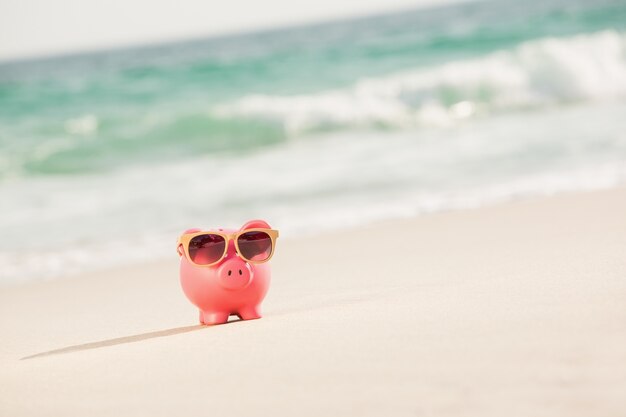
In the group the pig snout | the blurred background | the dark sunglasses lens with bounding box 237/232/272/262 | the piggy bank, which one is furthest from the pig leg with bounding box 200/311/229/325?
the blurred background

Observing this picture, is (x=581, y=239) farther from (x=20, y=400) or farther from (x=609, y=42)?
(x=609, y=42)

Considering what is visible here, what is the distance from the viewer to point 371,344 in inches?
126

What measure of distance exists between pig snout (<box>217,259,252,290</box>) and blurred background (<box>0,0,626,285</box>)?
296 cm

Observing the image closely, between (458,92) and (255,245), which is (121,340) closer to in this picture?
(255,245)

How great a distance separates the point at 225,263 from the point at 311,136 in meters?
9.17

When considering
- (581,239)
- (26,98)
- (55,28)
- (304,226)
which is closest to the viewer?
(581,239)

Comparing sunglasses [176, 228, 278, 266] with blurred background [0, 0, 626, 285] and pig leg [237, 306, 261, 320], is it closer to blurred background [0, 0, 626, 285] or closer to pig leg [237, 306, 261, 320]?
pig leg [237, 306, 261, 320]

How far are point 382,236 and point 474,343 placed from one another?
3.11m

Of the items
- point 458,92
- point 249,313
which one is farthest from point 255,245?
point 458,92

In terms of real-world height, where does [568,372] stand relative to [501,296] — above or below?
below

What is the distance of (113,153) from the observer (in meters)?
12.7

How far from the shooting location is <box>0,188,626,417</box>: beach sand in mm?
2783

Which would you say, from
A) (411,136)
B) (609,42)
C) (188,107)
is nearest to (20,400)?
(411,136)

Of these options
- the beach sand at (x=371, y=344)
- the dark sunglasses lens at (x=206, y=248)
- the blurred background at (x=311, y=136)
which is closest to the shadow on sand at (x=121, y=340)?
the beach sand at (x=371, y=344)
